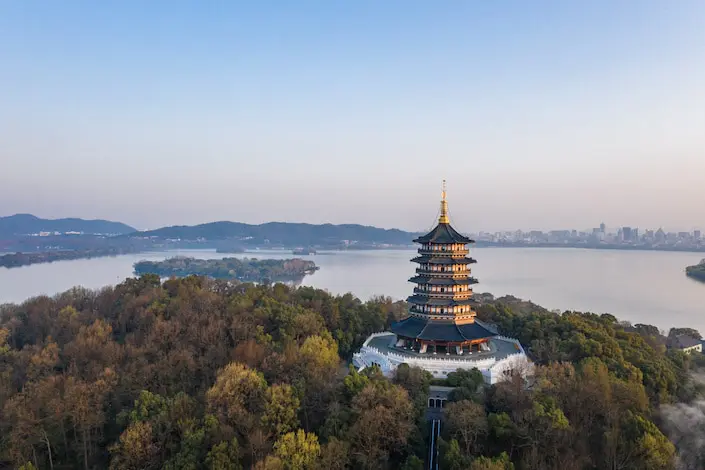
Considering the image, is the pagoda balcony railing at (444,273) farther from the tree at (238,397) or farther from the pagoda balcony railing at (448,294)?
the tree at (238,397)

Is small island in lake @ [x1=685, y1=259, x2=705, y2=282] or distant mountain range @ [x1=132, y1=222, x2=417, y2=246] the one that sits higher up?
distant mountain range @ [x1=132, y1=222, x2=417, y2=246]

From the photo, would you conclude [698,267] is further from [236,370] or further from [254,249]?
[254,249]

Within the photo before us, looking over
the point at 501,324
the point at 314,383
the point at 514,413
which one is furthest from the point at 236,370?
the point at 501,324

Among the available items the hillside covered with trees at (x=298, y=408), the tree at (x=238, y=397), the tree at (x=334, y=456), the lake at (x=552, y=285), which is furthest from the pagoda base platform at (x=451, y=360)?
the lake at (x=552, y=285)

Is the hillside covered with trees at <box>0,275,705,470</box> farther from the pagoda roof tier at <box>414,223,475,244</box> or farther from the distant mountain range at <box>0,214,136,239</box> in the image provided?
the distant mountain range at <box>0,214,136,239</box>

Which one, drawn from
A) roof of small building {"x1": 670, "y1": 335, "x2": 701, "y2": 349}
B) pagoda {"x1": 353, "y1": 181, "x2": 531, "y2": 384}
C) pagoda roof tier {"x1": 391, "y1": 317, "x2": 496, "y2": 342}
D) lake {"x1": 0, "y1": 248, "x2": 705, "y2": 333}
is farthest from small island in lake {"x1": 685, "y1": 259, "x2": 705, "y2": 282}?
pagoda roof tier {"x1": 391, "y1": 317, "x2": 496, "y2": 342}

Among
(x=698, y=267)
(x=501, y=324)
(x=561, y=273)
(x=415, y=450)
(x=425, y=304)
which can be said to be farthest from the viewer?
(x=561, y=273)
